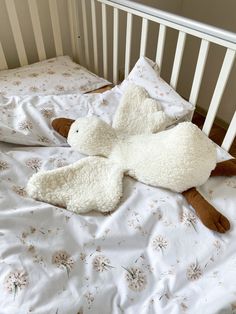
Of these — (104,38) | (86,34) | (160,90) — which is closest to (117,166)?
(160,90)

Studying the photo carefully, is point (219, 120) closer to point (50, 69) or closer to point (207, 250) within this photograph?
point (50, 69)

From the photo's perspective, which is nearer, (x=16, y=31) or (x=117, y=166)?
(x=117, y=166)

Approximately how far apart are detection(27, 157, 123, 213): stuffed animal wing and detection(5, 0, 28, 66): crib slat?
0.94 meters

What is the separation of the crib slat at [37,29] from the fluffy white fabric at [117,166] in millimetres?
811

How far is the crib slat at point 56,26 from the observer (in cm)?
142

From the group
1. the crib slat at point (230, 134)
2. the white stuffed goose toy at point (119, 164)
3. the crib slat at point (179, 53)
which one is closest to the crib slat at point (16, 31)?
the white stuffed goose toy at point (119, 164)

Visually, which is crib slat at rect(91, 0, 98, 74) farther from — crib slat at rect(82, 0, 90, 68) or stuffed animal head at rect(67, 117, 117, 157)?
stuffed animal head at rect(67, 117, 117, 157)

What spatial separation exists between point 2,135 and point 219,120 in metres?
1.58

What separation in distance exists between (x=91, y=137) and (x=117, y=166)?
0.14 metres

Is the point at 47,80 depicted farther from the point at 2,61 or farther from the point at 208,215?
the point at 208,215

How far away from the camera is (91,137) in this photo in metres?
0.91

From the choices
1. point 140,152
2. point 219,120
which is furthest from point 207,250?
point 219,120

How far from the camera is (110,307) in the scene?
23.1 inches

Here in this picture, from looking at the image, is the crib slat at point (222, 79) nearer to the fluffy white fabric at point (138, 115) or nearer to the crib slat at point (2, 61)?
the fluffy white fabric at point (138, 115)
